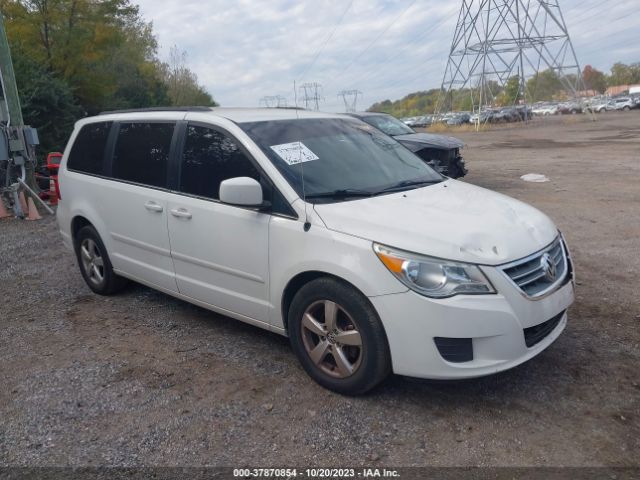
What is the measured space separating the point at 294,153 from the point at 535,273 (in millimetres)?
1795

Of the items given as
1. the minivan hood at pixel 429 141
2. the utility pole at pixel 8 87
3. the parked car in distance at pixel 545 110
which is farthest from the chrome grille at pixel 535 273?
the parked car in distance at pixel 545 110

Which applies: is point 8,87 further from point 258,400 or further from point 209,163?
point 258,400

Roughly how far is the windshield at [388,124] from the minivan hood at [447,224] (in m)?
8.74

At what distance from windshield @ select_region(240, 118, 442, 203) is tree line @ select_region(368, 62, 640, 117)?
49.3m

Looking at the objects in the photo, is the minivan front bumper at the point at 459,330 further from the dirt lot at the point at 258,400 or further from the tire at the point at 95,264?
the tire at the point at 95,264

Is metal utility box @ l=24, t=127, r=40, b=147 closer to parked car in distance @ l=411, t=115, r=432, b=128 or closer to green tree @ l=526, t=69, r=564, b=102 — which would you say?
parked car in distance @ l=411, t=115, r=432, b=128

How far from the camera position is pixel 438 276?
3273mm

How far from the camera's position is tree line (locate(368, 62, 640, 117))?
5934cm

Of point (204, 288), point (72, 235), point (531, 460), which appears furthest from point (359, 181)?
point (72, 235)

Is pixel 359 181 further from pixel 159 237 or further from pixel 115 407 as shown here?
pixel 115 407

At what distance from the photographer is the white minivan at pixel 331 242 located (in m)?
3.29

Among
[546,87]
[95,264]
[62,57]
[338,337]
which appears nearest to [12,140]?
[95,264]

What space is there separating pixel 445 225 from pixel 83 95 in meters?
24.7

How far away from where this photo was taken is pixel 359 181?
421cm
